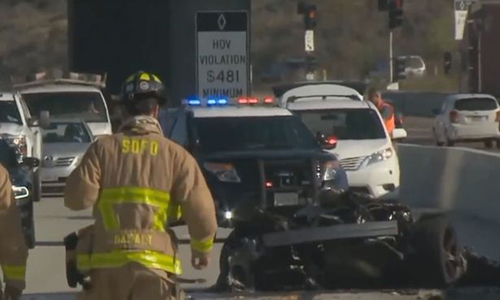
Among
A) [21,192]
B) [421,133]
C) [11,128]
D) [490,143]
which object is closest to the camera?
[21,192]

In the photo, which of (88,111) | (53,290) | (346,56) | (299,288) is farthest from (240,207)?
(346,56)

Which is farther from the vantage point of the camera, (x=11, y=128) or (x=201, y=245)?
(x=11, y=128)

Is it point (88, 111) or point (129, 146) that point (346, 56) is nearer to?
point (88, 111)

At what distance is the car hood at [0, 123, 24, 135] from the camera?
2385 centimetres

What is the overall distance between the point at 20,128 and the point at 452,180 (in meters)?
7.27

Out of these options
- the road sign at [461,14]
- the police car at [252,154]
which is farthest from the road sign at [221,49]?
the road sign at [461,14]

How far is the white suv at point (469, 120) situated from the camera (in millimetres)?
41469

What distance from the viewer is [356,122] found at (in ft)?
72.6

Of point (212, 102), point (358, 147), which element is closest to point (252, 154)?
point (212, 102)

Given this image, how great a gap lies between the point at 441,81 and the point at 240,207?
241 ft

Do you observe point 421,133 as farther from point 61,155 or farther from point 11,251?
point 11,251

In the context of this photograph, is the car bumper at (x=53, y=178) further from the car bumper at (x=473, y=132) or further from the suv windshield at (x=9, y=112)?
the car bumper at (x=473, y=132)

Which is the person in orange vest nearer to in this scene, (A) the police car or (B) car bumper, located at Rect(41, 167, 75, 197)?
(B) car bumper, located at Rect(41, 167, 75, 197)

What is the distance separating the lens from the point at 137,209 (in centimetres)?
702
